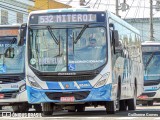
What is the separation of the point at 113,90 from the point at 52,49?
2323 mm

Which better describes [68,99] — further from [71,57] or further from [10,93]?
[10,93]

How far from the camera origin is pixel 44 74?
20.2 meters

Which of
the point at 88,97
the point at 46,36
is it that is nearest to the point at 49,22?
the point at 46,36

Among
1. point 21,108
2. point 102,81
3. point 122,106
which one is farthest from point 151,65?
point 102,81

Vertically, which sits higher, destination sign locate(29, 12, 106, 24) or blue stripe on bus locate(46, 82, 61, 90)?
destination sign locate(29, 12, 106, 24)

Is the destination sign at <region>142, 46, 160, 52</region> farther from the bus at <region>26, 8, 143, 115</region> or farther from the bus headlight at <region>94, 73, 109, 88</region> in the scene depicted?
the bus headlight at <region>94, 73, 109, 88</region>

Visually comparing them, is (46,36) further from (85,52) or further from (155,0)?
(155,0)

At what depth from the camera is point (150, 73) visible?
34.5 meters

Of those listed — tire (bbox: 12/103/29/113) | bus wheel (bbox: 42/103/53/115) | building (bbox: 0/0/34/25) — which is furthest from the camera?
building (bbox: 0/0/34/25)

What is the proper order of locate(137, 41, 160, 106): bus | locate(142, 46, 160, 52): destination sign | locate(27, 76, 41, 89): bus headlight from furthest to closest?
1. locate(137, 41, 160, 106): bus
2. locate(142, 46, 160, 52): destination sign
3. locate(27, 76, 41, 89): bus headlight

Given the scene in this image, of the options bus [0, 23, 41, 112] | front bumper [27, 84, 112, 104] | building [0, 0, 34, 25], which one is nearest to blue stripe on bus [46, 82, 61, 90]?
front bumper [27, 84, 112, 104]

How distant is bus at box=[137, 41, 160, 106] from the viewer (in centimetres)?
3378

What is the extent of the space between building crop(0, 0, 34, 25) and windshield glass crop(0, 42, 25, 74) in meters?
17.0

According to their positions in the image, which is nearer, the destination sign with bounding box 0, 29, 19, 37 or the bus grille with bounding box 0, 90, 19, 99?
the bus grille with bounding box 0, 90, 19, 99
